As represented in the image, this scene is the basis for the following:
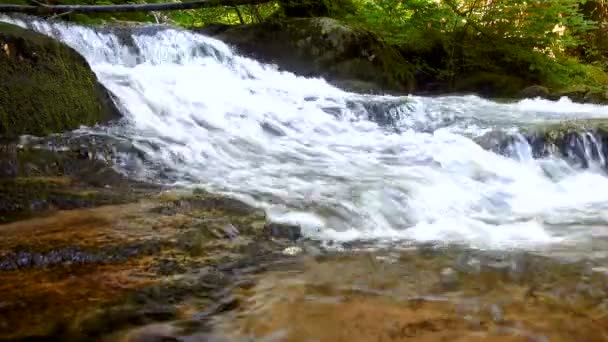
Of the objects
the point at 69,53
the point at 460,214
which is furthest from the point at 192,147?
the point at 460,214

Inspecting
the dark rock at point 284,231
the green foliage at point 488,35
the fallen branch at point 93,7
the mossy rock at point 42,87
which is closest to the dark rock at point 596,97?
the green foliage at point 488,35

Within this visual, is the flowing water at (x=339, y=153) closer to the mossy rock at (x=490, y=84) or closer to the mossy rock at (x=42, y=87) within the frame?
the mossy rock at (x=42, y=87)

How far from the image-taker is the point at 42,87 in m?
5.01

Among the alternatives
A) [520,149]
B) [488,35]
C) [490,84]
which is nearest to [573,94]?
[490,84]

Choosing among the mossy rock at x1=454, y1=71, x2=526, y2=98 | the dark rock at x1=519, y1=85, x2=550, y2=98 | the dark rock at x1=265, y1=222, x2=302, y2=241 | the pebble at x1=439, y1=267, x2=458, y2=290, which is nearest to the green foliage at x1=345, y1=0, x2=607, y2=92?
the mossy rock at x1=454, y1=71, x2=526, y2=98

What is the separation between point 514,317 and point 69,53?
15.7 ft

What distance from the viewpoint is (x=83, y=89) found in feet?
17.7

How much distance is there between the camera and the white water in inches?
155

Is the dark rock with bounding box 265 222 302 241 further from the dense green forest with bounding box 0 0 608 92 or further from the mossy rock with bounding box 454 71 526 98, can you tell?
the mossy rock with bounding box 454 71 526 98

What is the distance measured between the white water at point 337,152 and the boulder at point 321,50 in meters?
0.80

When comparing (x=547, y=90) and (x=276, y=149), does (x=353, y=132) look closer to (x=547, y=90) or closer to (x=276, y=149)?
(x=276, y=149)

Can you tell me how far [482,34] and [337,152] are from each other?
753cm

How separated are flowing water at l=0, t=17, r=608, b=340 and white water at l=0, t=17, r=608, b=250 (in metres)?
0.02

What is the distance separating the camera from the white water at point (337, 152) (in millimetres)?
3941
